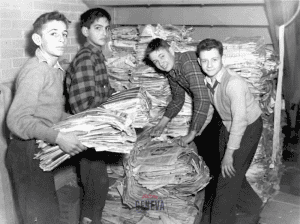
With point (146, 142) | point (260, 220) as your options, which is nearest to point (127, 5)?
point (146, 142)

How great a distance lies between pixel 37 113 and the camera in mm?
1737

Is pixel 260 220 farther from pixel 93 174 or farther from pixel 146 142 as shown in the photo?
pixel 93 174

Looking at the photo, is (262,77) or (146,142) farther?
(262,77)

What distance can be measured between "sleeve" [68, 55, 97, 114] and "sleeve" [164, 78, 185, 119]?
86 centimetres

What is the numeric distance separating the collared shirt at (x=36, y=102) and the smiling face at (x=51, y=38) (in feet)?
0.14

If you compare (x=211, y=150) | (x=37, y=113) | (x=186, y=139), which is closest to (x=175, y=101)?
(x=186, y=139)

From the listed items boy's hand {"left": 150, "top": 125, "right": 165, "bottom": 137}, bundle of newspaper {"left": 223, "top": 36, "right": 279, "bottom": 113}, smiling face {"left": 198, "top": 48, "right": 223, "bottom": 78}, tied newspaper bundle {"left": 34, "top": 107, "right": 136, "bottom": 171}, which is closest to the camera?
tied newspaper bundle {"left": 34, "top": 107, "right": 136, "bottom": 171}

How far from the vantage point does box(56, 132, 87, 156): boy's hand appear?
1.54m

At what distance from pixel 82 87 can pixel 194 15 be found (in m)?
1.36

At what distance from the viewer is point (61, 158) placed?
168cm

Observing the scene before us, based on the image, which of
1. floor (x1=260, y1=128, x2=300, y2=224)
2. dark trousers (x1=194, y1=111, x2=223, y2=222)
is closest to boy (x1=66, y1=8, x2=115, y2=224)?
dark trousers (x1=194, y1=111, x2=223, y2=222)

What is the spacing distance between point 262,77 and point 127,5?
58.1 inches

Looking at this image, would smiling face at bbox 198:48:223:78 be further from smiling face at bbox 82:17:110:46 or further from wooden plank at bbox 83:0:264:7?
smiling face at bbox 82:17:110:46

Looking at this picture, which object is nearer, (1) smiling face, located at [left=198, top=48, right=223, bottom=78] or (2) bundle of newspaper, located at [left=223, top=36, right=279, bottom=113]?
(1) smiling face, located at [left=198, top=48, right=223, bottom=78]
